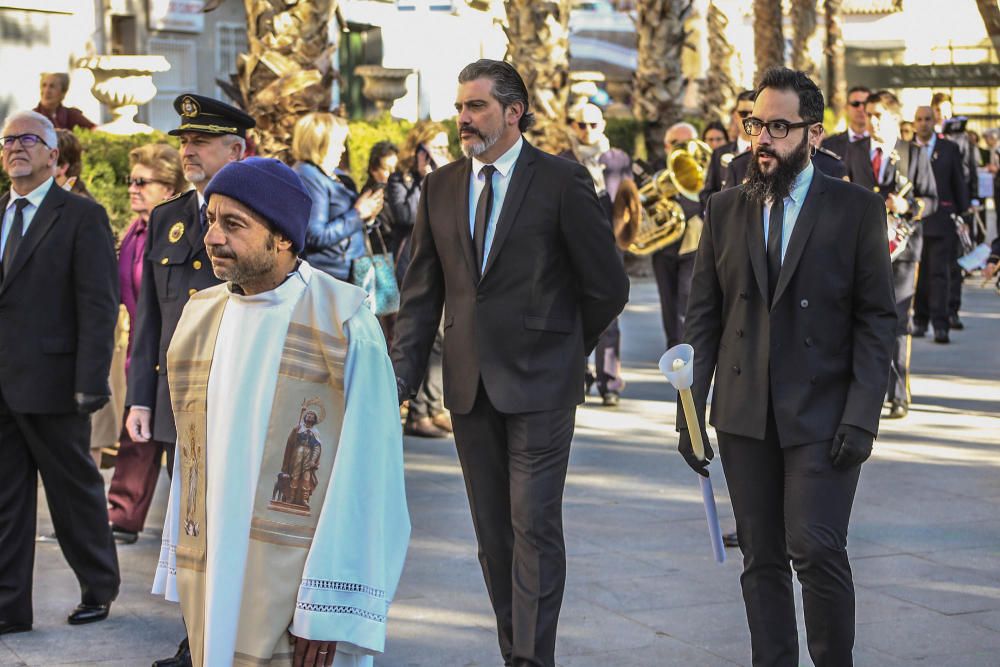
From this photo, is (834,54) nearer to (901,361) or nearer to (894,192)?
(894,192)

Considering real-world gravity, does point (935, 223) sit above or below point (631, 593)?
above

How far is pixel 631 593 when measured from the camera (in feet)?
22.6

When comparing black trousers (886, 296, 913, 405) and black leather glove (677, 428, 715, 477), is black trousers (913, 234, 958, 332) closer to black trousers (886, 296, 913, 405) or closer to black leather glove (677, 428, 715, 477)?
black trousers (886, 296, 913, 405)

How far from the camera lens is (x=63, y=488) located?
261 inches

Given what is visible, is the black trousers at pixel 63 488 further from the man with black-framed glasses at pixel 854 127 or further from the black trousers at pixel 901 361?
the man with black-framed glasses at pixel 854 127

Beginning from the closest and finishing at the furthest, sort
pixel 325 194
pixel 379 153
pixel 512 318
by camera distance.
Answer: pixel 512 318, pixel 325 194, pixel 379 153

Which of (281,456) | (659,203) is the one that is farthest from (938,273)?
(281,456)

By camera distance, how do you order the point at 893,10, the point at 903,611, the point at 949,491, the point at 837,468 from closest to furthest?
the point at 837,468, the point at 903,611, the point at 949,491, the point at 893,10

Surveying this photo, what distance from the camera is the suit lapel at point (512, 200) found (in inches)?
218

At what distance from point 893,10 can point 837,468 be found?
48337 mm

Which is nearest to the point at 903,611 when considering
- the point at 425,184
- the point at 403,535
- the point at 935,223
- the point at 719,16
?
the point at 425,184

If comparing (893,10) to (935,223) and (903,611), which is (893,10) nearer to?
(935,223)

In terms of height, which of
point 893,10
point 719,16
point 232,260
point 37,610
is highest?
point 893,10

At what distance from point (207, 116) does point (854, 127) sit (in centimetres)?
723
